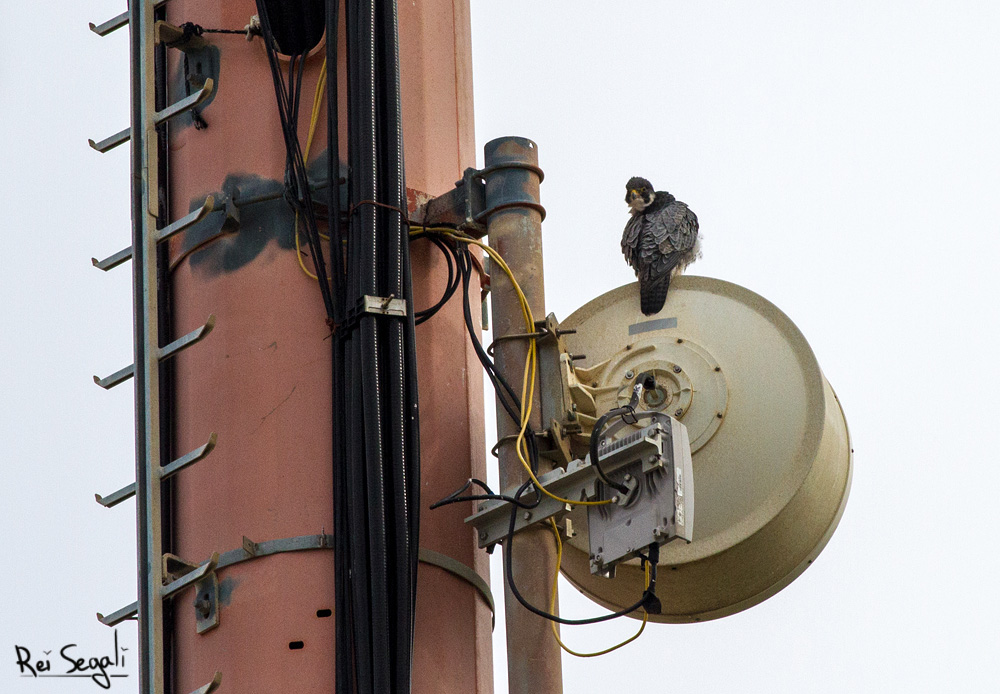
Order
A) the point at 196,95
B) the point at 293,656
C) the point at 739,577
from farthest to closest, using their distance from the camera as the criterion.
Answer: the point at 739,577, the point at 196,95, the point at 293,656

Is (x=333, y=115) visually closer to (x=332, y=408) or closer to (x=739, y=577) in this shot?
(x=332, y=408)

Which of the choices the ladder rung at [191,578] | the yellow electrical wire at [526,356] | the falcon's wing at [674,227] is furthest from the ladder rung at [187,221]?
the falcon's wing at [674,227]

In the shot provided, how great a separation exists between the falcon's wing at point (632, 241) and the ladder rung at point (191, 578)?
2.28 meters

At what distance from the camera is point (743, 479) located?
6742mm

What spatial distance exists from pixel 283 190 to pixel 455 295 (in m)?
0.78

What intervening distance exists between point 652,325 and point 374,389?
1476 millimetres

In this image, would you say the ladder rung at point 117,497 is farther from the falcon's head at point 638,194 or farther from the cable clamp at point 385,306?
the falcon's head at point 638,194

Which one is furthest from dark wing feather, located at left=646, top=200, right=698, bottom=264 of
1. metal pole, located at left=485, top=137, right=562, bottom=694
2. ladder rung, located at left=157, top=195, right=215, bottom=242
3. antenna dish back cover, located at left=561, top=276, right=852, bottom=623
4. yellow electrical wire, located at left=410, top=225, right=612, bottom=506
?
ladder rung, located at left=157, top=195, right=215, bottom=242

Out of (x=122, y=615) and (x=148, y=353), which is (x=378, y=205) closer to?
(x=148, y=353)

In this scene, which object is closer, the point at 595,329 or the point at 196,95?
the point at 196,95

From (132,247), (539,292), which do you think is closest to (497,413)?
(539,292)

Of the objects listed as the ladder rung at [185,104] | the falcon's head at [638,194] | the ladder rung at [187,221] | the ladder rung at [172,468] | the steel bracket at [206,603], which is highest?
the falcon's head at [638,194]

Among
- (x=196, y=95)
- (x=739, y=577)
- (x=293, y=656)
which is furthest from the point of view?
(x=739, y=577)

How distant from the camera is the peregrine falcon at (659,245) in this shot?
7.19 m
